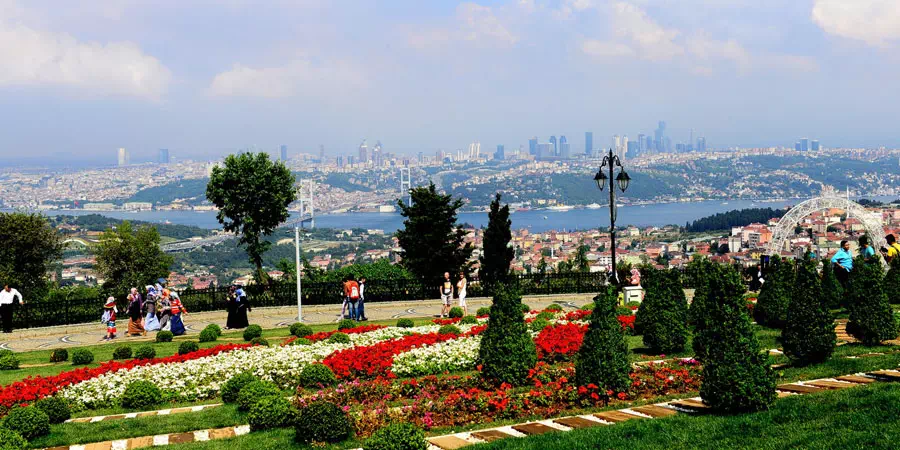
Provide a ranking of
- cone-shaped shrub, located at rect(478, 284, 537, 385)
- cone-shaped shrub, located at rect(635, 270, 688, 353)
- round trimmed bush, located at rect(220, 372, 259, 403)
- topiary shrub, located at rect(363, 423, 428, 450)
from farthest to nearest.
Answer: cone-shaped shrub, located at rect(635, 270, 688, 353) → round trimmed bush, located at rect(220, 372, 259, 403) → cone-shaped shrub, located at rect(478, 284, 537, 385) → topiary shrub, located at rect(363, 423, 428, 450)

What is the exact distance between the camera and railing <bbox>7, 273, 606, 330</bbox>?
23.7m

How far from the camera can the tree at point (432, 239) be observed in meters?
33.6

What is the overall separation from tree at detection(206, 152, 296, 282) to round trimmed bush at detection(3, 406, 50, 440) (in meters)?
23.6

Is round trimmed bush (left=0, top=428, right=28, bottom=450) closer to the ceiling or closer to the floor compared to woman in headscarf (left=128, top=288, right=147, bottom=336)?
closer to the floor

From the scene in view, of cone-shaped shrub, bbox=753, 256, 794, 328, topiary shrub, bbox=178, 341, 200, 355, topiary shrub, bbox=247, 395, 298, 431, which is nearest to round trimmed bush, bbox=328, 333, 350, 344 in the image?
topiary shrub, bbox=178, 341, 200, 355

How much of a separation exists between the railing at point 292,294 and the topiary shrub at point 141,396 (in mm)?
13708

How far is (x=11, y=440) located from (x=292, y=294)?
19344 mm

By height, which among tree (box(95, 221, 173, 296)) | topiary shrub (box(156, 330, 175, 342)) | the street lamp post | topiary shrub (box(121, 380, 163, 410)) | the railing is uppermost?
the street lamp post

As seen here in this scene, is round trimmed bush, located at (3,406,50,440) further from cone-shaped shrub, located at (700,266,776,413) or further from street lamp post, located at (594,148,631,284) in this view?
street lamp post, located at (594,148,631,284)

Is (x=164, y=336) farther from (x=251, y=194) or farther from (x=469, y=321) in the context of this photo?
(x=251, y=194)

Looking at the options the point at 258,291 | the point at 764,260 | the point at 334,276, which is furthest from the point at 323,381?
the point at 334,276

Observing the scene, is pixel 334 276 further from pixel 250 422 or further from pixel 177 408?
pixel 250 422

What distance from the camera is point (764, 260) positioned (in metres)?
25.4

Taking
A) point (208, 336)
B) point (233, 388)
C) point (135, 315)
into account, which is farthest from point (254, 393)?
point (135, 315)
